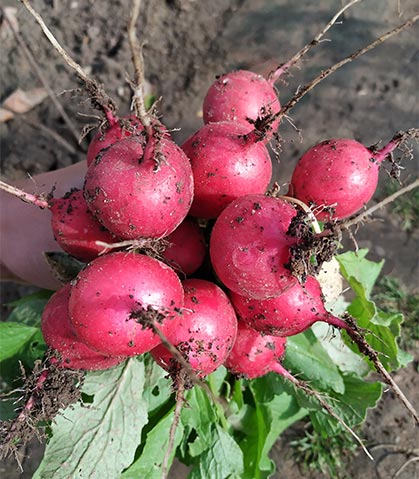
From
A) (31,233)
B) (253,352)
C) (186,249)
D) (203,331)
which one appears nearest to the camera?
(203,331)

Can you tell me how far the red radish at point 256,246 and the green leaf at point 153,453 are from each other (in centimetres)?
72

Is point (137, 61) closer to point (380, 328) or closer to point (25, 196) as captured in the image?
point (25, 196)

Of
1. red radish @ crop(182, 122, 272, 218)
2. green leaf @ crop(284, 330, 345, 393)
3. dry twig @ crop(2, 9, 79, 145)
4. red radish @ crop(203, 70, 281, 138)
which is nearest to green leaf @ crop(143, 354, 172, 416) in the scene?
green leaf @ crop(284, 330, 345, 393)

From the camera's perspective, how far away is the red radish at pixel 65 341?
133 cm

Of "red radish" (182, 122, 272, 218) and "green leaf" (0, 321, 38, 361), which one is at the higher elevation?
"red radish" (182, 122, 272, 218)

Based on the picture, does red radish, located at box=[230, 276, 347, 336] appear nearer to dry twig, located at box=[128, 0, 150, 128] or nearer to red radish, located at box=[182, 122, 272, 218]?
red radish, located at box=[182, 122, 272, 218]

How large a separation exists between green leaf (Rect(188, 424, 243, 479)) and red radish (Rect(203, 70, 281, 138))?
1.04 metres

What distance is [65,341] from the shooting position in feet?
4.38

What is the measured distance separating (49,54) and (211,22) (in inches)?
47.9

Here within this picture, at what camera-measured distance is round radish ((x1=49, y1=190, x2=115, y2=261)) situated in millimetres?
1322

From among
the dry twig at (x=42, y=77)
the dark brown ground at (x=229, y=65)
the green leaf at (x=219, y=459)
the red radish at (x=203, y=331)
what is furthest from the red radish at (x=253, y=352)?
the dry twig at (x=42, y=77)

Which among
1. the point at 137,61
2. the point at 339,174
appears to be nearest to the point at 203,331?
the point at 339,174

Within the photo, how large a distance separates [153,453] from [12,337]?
644 millimetres

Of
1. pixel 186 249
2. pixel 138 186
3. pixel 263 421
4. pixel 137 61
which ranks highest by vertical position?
pixel 137 61
